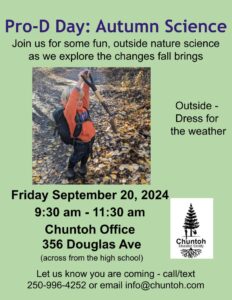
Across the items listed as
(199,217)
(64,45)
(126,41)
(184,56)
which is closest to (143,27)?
(126,41)

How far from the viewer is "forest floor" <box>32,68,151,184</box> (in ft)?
19.5

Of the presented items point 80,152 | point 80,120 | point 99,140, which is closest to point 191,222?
point 99,140

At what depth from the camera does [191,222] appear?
19.6 feet

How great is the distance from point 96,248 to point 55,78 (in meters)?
2.24

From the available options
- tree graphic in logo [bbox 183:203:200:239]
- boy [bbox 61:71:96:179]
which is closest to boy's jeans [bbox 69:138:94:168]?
boy [bbox 61:71:96:179]

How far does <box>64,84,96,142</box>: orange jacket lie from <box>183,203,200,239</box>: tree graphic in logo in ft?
5.25

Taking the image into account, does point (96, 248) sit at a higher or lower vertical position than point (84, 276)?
higher

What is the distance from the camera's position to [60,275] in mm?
5906

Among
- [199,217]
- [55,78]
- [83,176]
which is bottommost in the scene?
[199,217]

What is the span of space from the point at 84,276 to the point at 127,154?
1.65 metres

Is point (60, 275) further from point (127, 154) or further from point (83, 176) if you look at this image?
point (127, 154)

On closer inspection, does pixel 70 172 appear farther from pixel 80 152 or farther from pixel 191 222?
pixel 191 222

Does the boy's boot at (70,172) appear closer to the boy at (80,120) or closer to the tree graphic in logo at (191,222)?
the boy at (80,120)

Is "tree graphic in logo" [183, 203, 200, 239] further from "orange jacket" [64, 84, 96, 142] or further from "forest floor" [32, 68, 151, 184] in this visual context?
"orange jacket" [64, 84, 96, 142]
